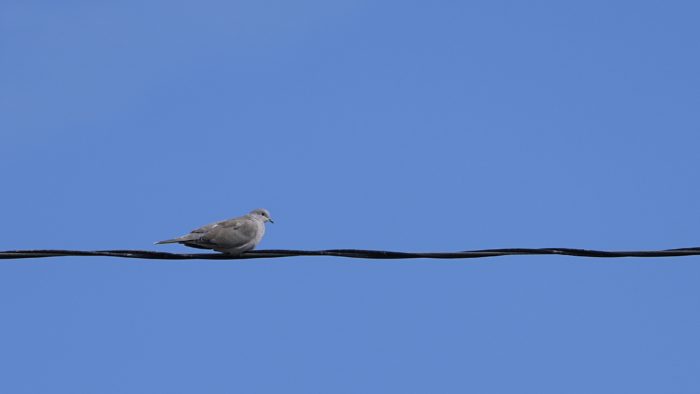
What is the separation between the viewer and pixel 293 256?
31.3 feet

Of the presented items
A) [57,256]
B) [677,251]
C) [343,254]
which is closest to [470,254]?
[343,254]

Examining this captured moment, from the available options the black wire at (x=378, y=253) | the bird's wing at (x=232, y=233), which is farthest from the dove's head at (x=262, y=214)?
the black wire at (x=378, y=253)

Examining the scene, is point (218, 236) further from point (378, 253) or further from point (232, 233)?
point (378, 253)

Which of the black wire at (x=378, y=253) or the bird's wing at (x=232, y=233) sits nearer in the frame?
the black wire at (x=378, y=253)

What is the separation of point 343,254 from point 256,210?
5.45 meters

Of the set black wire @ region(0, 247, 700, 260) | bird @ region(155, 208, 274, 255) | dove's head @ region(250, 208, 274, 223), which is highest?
dove's head @ region(250, 208, 274, 223)

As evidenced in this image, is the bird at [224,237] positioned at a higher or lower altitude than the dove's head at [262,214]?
lower

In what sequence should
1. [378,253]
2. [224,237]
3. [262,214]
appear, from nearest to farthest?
1. [378,253]
2. [224,237]
3. [262,214]

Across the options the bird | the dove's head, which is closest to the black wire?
the bird

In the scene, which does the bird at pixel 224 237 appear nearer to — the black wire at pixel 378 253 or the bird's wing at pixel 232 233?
the bird's wing at pixel 232 233

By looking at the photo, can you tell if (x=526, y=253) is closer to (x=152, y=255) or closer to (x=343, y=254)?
(x=343, y=254)

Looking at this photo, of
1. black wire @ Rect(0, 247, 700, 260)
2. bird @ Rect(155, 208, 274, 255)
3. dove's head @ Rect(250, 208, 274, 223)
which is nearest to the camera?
black wire @ Rect(0, 247, 700, 260)

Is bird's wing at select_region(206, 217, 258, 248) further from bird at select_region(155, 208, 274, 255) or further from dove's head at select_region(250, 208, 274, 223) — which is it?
dove's head at select_region(250, 208, 274, 223)

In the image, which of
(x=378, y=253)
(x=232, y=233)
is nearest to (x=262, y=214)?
(x=232, y=233)
